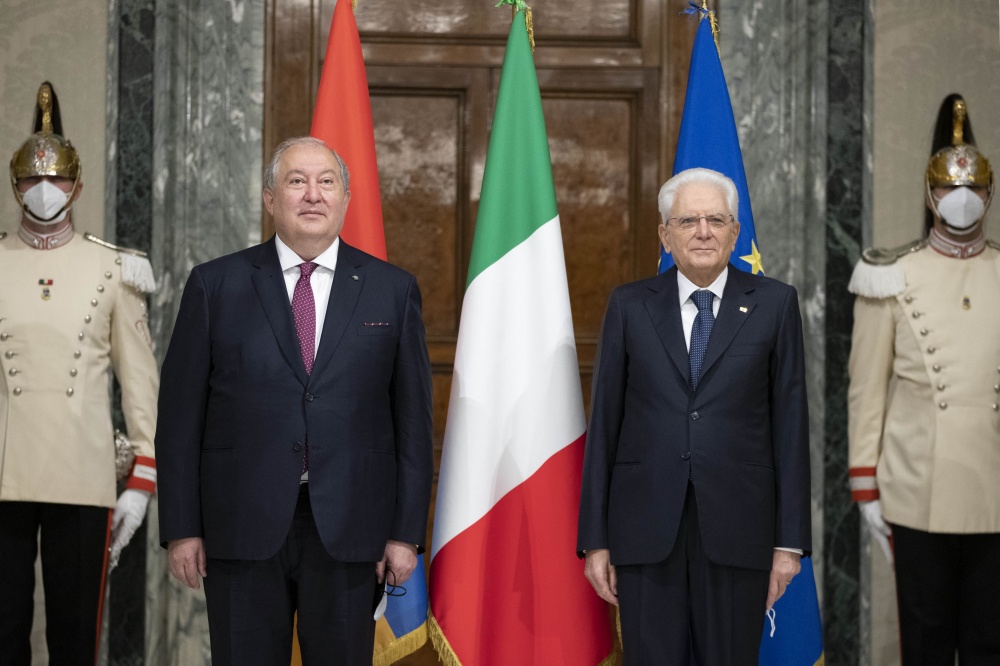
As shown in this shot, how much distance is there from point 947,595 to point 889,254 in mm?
960

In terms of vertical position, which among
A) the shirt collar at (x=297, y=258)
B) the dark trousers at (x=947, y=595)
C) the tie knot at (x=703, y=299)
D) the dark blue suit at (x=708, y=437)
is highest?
the shirt collar at (x=297, y=258)

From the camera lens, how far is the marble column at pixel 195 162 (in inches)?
147

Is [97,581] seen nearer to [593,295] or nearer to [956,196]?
[593,295]

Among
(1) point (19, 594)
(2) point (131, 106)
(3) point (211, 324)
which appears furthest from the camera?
(2) point (131, 106)

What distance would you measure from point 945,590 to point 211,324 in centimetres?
205

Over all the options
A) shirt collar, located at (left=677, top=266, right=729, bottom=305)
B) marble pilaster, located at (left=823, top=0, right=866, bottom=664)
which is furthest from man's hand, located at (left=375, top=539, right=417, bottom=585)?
marble pilaster, located at (left=823, top=0, right=866, bottom=664)

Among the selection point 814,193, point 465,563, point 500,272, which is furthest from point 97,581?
point 814,193

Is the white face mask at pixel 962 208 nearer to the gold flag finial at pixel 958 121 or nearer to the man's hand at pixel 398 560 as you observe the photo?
the gold flag finial at pixel 958 121

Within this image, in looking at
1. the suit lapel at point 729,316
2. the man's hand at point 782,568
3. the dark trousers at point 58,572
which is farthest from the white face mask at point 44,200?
the man's hand at point 782,568

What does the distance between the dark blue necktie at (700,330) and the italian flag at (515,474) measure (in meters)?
0.58

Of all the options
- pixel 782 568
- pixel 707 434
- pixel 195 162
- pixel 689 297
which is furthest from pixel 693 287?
pixel 195 162

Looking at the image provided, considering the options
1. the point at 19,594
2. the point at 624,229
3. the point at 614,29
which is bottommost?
the point at 19,594

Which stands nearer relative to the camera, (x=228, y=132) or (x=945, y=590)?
(x=945, y=590)

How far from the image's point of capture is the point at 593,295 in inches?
155
